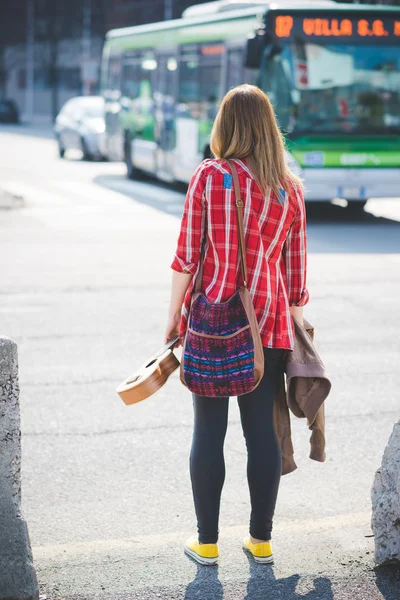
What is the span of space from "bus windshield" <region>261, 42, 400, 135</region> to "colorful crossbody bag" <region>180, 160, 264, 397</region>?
34.7 feet

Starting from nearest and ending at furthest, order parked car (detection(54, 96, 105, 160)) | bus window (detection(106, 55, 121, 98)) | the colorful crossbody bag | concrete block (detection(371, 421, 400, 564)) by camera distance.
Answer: the colorful crossbody bag → concrete block (detection(371, 421, 400, 564)) → bus window (detection(106, 55, 121, 98)) → parked car (detection(54, 96, 105, 160))

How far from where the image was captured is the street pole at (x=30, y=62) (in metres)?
68.2

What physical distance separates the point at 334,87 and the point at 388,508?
1131cm

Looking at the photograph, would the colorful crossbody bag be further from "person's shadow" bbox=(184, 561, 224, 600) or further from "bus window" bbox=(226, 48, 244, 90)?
"bus window" bbox=(226, 48, 244, 90)

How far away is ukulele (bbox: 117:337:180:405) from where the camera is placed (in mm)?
3510

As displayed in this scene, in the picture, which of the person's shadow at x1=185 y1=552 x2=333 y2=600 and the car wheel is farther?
the car wheel

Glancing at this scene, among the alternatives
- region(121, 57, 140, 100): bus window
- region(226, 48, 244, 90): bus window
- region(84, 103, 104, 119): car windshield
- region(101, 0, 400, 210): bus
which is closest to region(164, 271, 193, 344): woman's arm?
region(101, 0, 400, 210): bus

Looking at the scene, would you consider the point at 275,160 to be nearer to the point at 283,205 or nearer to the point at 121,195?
the point at 283,205

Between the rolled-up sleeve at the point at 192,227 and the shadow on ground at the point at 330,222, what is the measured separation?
833cm

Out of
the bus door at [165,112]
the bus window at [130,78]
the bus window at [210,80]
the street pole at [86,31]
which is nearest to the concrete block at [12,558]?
the bus window at [210,80]

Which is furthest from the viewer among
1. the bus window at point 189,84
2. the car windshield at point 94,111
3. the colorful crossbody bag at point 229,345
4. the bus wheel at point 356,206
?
the car windshield at point 94,111

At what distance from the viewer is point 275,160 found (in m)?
3.50

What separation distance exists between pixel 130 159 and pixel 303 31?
24.4 ft

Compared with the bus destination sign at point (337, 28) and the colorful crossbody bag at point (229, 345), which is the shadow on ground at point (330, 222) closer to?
the bus destination sign at point (337, 28)
